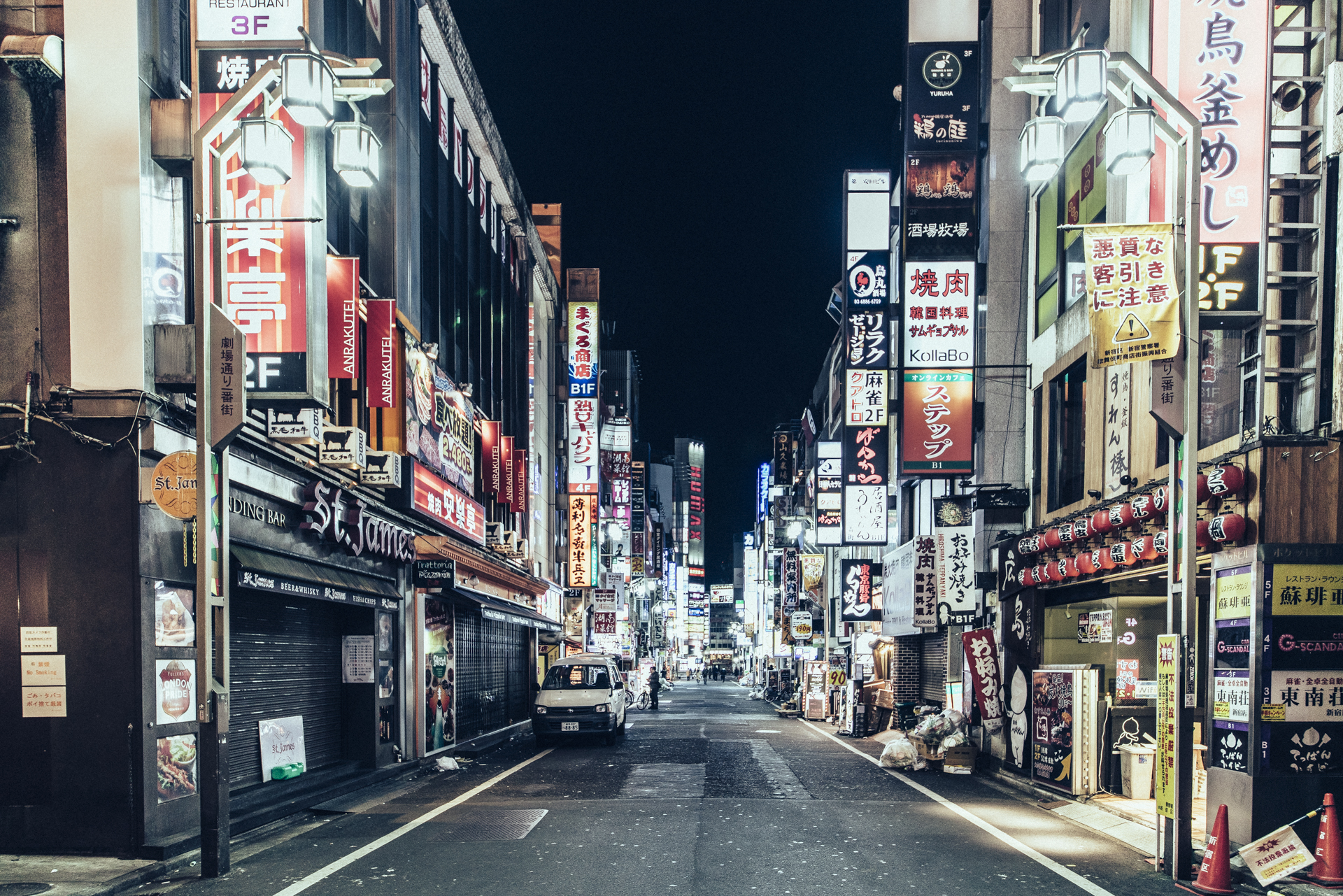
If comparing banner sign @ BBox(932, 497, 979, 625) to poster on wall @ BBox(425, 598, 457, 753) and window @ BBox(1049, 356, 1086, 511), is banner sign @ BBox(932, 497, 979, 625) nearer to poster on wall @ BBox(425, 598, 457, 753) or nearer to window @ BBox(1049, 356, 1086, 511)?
window @ BBox(1049, 356, 1086, 511)

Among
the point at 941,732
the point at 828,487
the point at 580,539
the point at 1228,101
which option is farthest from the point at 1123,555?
the point at 580,539

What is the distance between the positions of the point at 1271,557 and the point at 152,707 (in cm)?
1034

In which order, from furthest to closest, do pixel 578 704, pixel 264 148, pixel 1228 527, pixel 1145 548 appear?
pixel 578 704
pixel 1145 548
pixel 1228 527
pixel 264 148

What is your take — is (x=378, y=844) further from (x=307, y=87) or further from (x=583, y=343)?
(x=583, y=343)

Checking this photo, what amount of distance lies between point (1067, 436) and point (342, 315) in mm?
11651

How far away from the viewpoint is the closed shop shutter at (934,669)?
27.7 meters

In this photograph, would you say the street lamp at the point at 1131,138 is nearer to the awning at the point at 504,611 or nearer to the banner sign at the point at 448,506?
the banner sign at the point at 448,506

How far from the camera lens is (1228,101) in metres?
10.9

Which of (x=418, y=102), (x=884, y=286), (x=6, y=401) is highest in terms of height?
(x=418, y=102)

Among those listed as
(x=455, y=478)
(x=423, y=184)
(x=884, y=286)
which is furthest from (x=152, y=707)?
(x=884, y=286)

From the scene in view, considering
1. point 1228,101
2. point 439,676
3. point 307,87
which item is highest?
point 1228,101

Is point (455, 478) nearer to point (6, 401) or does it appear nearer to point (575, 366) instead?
point (6, 401)

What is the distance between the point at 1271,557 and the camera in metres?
9.92

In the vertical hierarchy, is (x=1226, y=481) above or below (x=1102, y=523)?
above
